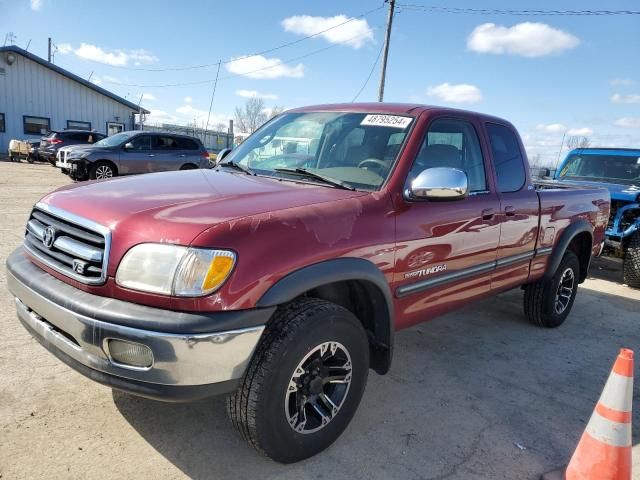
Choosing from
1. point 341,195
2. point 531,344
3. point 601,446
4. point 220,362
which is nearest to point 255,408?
point 220,362

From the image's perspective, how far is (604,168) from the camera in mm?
8477

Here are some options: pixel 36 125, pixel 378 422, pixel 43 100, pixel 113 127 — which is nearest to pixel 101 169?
pixel 378 422

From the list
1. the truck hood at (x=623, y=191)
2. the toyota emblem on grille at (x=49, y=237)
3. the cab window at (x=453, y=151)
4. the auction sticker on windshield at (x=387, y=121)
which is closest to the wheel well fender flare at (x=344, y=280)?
the cab window at (x=453, y=151)

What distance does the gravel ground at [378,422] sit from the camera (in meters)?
2.43

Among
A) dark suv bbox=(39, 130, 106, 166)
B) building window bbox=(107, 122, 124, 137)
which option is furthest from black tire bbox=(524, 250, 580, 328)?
building window bbox=(107, 122, 124, 137)

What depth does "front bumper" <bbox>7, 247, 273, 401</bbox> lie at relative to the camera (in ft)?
6.40

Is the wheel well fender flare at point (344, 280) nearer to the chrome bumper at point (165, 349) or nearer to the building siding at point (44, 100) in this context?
the chrome bumper at point (165, 349)

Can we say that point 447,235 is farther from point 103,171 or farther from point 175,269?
point 103,171

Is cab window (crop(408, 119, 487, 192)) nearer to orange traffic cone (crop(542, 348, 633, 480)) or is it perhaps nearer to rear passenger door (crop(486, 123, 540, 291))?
rear passenger door (crop(486, 123, 540, 291))

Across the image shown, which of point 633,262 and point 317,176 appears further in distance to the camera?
point 633,262

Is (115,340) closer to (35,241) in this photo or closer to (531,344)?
(35,241)

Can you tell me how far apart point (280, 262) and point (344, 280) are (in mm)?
466

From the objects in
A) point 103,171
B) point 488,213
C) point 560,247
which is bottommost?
point 103,171

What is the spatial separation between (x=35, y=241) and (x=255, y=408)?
61.1 inches
